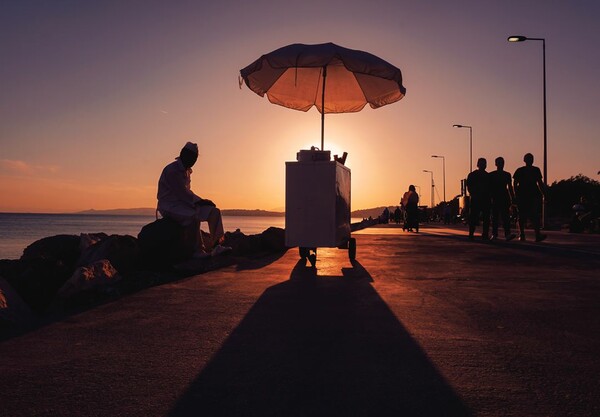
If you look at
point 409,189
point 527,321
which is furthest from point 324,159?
point 409,189

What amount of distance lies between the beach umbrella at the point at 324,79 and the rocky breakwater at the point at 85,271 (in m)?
3.31

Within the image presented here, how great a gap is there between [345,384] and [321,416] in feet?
1.51

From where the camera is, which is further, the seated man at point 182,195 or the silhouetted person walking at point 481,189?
the silhouetted person walking at point 481,189

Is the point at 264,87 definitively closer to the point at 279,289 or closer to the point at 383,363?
the point at 279,289

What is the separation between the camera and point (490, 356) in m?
3.52

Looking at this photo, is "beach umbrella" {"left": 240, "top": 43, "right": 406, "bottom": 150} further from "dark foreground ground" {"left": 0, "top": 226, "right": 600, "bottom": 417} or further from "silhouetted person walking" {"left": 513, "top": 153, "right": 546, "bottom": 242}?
"silhouetted person walking" {"left": 513, "top": 153, "right": 546, "bottom": 242}

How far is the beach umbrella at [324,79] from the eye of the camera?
8.95 m

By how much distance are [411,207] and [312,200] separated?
53.4 ft

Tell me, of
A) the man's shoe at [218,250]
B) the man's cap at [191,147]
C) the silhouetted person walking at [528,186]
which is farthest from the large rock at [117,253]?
the silhouetted person walking at [528,186]

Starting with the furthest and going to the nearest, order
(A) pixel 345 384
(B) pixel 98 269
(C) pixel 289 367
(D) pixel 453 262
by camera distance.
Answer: (D) pixel 453 262, (B) pixel 98 269, (C) pixel 289 367, (A) pixel 345 384

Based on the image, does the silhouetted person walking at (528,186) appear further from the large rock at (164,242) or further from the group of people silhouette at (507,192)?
the large rock at (164,242)

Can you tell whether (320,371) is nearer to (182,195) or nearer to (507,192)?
(182,195)

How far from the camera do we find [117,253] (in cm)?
714

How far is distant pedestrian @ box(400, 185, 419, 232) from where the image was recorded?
23281mm
